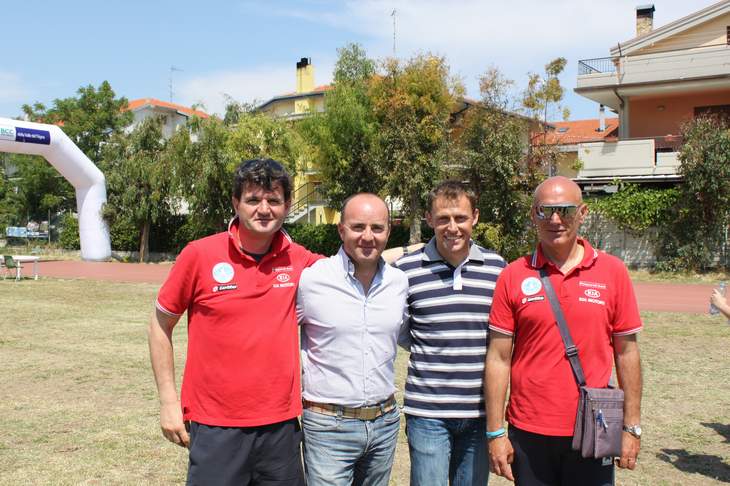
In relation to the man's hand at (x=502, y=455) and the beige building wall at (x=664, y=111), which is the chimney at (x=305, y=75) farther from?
the man's hand at (x=502, y=455)

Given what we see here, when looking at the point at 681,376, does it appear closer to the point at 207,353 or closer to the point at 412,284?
the point at 412,284

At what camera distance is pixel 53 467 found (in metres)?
4.80

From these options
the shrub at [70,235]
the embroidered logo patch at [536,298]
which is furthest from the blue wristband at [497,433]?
the shrub at [70,235]

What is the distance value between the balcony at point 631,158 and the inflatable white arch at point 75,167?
19.6 metres

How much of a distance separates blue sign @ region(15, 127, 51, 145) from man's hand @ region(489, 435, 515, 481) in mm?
23982

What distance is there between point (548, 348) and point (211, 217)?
89.6 ft

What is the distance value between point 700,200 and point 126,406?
→ 1962 cm

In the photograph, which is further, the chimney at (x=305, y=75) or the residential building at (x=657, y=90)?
the chimney at (x=305, y=75)

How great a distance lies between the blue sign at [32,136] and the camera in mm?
22994

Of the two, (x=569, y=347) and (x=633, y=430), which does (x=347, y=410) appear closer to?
(x=569, y=347)

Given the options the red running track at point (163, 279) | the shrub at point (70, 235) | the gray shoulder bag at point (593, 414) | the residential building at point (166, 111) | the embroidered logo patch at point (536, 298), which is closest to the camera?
the gray shoulder bag at point (593, 414)

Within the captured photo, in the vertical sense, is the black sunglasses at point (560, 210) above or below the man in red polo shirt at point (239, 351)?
above

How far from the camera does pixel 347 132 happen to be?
1041 inches

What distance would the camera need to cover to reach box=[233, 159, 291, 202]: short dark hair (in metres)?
2.95
